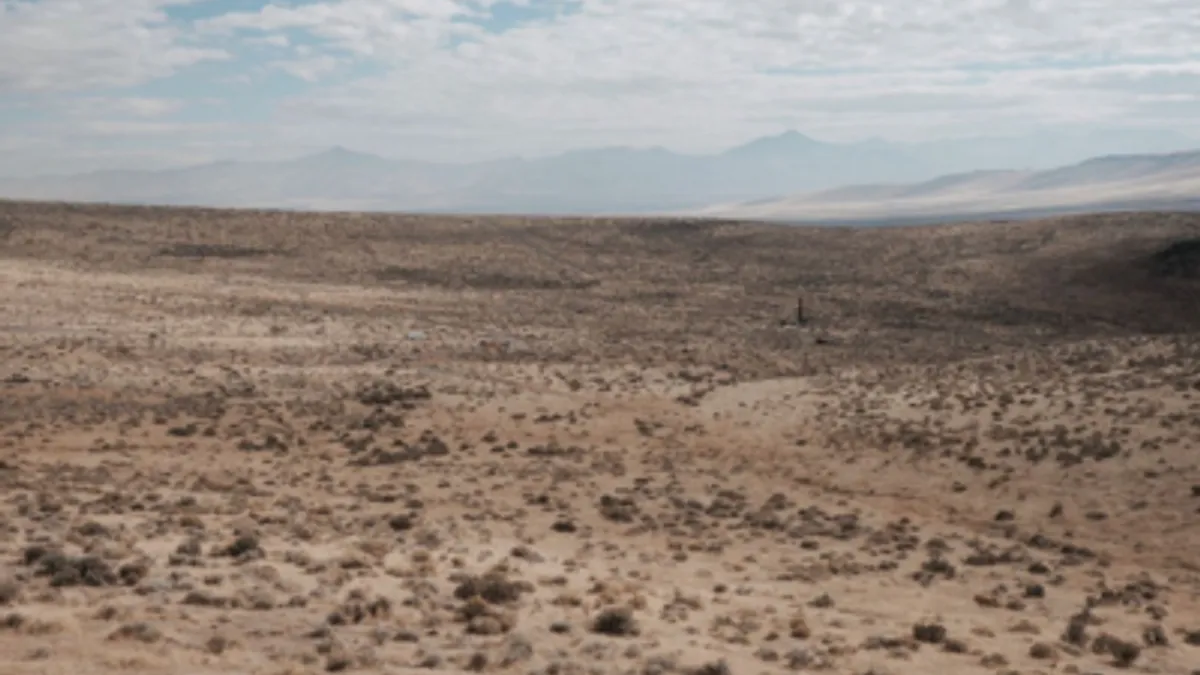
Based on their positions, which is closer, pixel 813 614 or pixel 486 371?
Answer: pixel 813 614

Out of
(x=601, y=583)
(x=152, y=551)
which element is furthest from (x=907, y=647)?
(x=152, y=551)

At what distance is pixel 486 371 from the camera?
34156 mm

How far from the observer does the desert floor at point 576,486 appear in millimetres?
11953

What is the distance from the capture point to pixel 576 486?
72.3 ft

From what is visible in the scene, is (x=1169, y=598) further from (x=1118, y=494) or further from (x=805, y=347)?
(x=805, y=347)

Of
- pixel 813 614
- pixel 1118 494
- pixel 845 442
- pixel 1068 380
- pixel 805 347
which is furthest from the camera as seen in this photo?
pixel 805 347

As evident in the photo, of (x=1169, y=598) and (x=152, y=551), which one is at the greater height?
(x=152, y=551)

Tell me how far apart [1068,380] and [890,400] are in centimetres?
448

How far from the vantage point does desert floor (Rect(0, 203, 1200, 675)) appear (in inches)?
471

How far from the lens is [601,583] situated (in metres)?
14.5

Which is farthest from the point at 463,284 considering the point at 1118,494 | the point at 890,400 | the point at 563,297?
the point at 1118,494

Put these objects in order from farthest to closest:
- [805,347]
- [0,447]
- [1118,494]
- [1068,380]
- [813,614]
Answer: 1. [805,347]
2. [1068,380]
3. [0,447]
4. [1118,494]
5. [813,614]

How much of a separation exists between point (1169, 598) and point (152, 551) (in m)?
13.7

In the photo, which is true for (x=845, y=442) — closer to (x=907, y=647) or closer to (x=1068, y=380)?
(x=1068, y=380)
